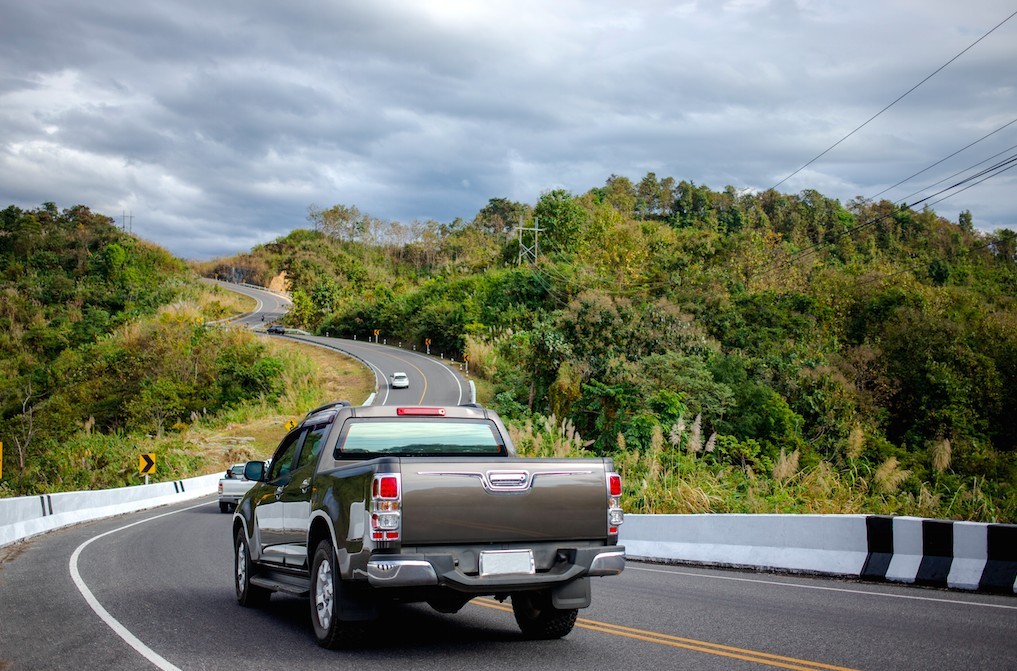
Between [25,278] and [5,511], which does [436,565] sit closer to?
[5,511]

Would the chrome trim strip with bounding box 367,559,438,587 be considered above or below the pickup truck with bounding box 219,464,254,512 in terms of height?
above

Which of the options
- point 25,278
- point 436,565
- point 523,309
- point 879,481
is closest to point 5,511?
point 436,565

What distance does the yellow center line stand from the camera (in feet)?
22.0

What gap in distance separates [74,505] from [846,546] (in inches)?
790

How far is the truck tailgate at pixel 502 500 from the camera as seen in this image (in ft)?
21.7

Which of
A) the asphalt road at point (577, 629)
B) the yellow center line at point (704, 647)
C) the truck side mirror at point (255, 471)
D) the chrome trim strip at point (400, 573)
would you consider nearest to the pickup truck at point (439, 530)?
the chrome trim strip at point (400, 573)

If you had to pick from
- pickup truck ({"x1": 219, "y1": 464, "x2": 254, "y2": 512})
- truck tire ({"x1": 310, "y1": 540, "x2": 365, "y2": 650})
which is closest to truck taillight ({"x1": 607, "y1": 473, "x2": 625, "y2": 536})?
truck tire ({"x1": 310, "y1": 540, "x2": 365, "y2": 650})

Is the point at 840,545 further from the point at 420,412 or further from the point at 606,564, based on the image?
the point at 420,412

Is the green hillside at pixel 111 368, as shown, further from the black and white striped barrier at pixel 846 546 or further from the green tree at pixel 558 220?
the green tree at pixel 558 220

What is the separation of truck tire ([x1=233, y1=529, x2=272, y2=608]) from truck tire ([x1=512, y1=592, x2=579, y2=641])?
312 centimetres

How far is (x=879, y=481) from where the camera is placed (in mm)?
16281

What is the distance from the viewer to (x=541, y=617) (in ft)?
25.9

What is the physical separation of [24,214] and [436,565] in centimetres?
12410

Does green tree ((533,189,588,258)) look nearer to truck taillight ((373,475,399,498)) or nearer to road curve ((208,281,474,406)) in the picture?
road curve ((208,281,474,406))
